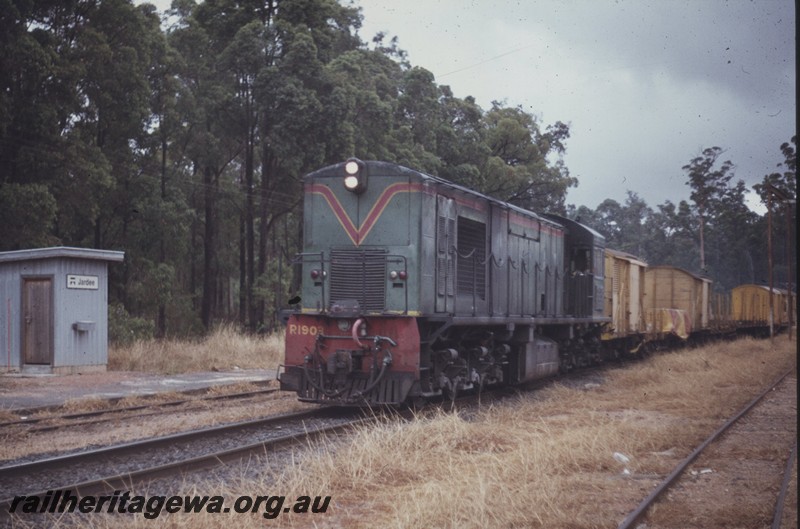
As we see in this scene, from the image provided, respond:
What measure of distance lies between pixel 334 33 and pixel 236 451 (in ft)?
87.2

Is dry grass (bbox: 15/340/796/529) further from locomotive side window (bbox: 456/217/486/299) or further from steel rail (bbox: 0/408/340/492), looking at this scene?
locomotive side window (bbox: 456/217/486/299)

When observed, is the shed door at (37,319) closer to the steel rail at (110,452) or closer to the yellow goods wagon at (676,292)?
the steel rail at (110,452)

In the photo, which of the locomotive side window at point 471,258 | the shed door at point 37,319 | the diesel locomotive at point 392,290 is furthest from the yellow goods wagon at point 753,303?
the shed door at point 37,319

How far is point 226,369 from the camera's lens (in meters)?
20.3

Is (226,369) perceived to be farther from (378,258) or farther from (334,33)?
(334,33)

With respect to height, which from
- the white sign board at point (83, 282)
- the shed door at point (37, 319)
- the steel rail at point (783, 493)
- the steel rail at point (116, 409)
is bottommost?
the steel rail at point (116, 409)

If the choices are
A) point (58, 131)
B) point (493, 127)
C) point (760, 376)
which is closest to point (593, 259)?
point (760, 376)

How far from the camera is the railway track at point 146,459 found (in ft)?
23.0

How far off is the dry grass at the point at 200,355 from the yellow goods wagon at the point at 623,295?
9.07 meters

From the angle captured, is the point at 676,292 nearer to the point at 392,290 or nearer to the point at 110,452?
the point at 392,290

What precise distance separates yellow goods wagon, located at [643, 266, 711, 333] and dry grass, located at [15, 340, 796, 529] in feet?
58.3

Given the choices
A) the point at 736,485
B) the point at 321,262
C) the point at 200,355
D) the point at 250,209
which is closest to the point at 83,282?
the point at 200,355

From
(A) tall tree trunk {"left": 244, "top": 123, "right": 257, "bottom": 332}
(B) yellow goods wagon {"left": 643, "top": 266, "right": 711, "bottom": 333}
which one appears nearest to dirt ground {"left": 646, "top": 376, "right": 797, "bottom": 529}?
(B) yellow goods wagon {"left": 643, "top": 266, "right": 711, "bottom": 333}

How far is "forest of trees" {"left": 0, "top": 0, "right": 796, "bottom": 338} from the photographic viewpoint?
22.6m
